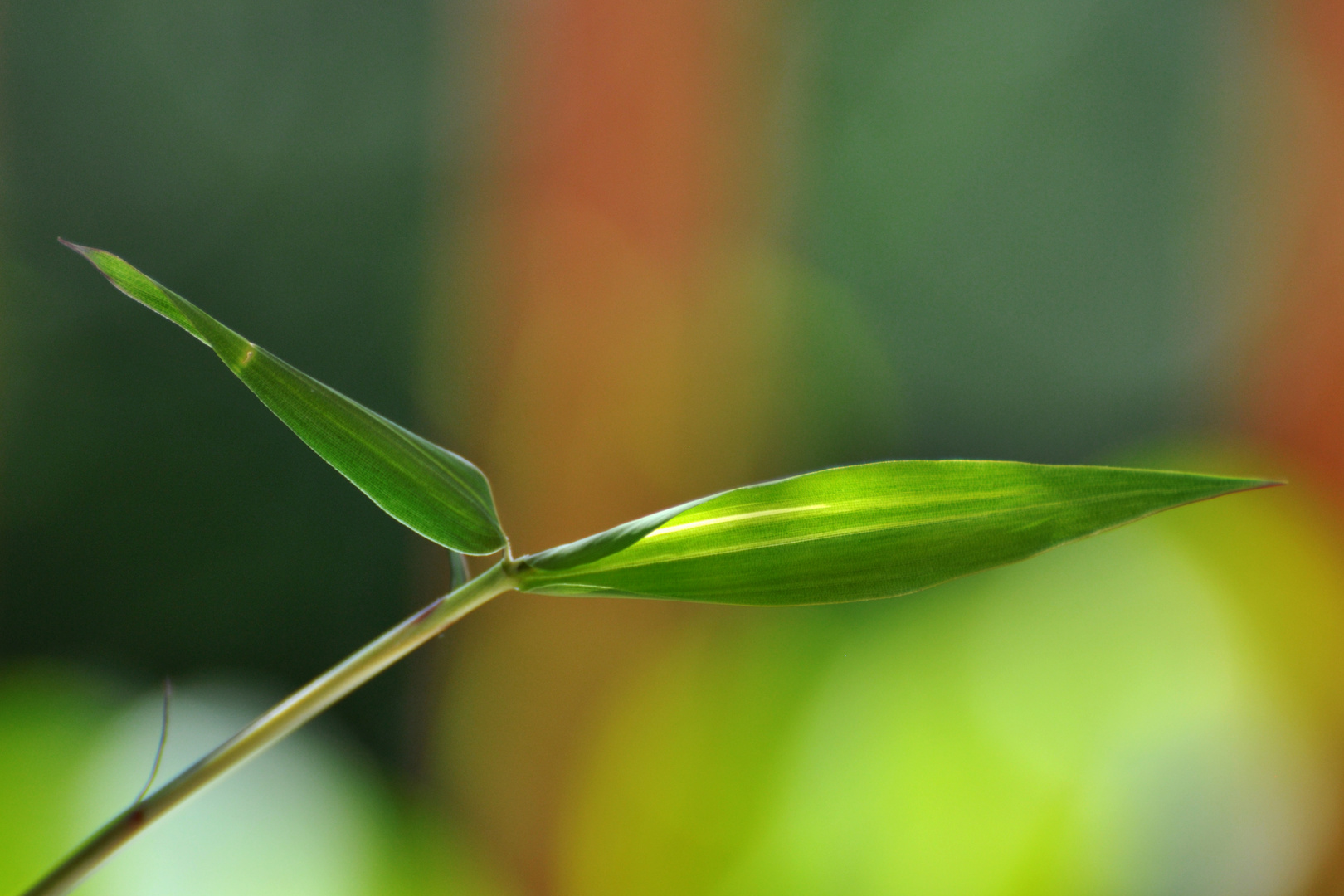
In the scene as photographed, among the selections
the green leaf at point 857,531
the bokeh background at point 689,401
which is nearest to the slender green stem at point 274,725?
the green leaf at point 857,531

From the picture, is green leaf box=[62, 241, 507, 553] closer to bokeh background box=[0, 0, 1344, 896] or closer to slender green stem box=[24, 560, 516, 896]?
slender green stem box=[24, 560, 516, 896]

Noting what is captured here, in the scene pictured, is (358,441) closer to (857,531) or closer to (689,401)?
(857,531)

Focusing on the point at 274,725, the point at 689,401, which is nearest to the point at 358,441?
the point at 274,725

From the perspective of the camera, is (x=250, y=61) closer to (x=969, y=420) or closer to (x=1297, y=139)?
(x=969, y=420)

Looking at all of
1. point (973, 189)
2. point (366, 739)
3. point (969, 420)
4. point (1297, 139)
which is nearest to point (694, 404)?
point (969, 420)

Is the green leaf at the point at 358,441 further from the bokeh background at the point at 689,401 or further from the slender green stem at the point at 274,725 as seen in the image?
the bokeh background at the point at 689,401

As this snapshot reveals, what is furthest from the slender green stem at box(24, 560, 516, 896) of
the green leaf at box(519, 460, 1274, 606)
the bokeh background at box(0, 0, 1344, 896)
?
the bokeh background at box(0, 0, 1344, 896)
